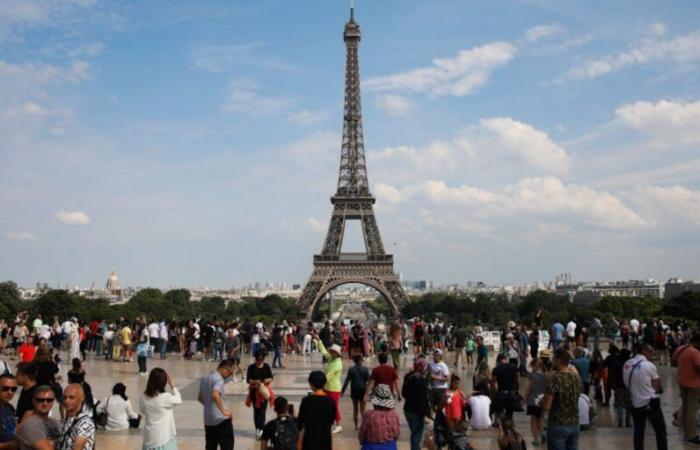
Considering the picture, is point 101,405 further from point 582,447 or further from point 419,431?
point 582,447

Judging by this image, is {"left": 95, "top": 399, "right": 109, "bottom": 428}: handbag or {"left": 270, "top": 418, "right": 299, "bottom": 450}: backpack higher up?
{"left": 270, "top": 418, "right": 299, "bottom": 450}: backpack

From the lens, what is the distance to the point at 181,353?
28.8 metres

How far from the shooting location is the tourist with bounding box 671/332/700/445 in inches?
442

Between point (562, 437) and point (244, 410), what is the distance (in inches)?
335

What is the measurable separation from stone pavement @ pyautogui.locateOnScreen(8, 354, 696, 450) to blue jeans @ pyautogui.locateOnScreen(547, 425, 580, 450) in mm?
3330

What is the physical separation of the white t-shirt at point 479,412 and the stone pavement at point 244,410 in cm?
33

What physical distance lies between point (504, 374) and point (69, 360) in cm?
1692

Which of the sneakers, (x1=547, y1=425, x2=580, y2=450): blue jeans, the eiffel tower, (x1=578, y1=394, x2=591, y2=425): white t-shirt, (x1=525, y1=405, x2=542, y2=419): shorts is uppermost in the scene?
the eiffel tower

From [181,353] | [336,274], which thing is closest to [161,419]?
[181,353]

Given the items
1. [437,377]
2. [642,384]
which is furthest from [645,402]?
[437,377]

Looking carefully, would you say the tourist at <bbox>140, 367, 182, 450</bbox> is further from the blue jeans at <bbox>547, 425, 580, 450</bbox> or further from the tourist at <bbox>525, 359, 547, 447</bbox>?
the tourist at <bbox>525, 359, 547, 447</bbox>

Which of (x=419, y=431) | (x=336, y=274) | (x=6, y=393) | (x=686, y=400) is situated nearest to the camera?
(x=6, y=393)

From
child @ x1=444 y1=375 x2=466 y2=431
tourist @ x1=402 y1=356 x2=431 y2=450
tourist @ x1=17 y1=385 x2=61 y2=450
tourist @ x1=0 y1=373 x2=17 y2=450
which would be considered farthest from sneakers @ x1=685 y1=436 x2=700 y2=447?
tourist @ x1=0 y1=373 x2=17 y2=450

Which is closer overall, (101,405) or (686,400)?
(686,400)
